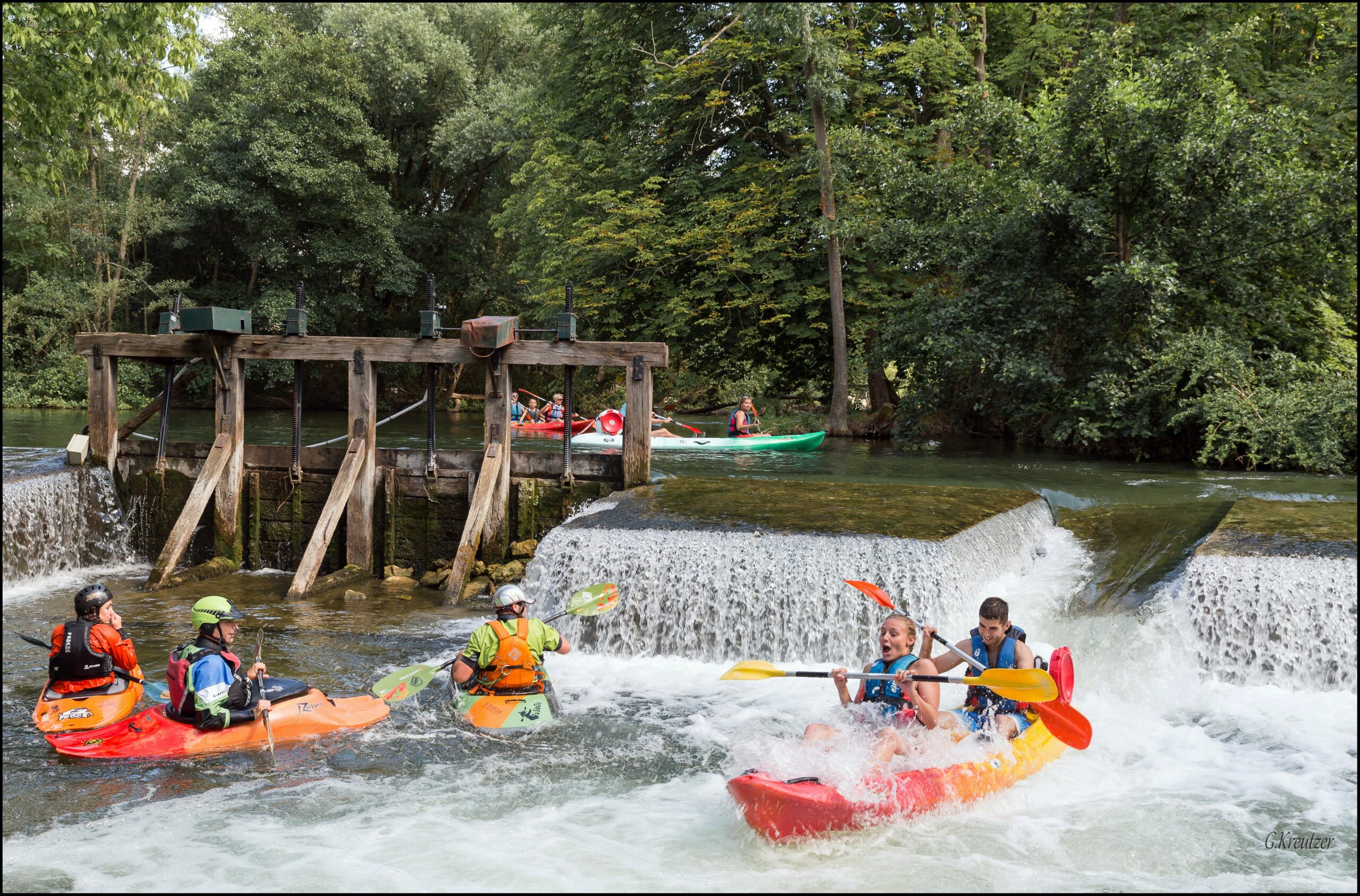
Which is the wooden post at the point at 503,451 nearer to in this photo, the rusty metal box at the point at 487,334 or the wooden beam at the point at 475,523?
the wooden beam at the point at 475,523

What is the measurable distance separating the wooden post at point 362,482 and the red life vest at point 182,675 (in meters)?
4.62

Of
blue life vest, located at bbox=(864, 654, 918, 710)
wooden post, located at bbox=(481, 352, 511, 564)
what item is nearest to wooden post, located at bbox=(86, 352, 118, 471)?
wooden post, located at bbox=(481, 352, 511, 564)

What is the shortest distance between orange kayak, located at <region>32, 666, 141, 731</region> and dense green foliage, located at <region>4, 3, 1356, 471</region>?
5749 millimetres

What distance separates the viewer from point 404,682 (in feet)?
23.2

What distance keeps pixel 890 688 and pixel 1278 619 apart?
3.81m

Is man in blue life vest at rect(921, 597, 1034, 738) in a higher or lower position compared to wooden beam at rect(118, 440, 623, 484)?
lower

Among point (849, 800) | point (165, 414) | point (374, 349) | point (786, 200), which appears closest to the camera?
point (849, 800)

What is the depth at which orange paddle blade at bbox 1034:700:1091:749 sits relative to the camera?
6.13m

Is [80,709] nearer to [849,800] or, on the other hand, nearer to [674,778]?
[674,778]

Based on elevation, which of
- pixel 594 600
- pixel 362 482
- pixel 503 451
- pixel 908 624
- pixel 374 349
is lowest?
pixel 594 600

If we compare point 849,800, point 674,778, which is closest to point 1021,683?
point 849,800

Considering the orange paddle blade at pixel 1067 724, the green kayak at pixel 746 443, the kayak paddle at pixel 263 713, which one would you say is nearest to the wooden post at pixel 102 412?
the kayak paddle at pixel 263 713

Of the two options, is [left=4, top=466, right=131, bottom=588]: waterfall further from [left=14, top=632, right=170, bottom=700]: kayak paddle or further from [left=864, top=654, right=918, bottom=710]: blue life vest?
[left=864, top=654, right=918, bottom=710]: blue life vest

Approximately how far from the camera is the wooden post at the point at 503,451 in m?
11.0
